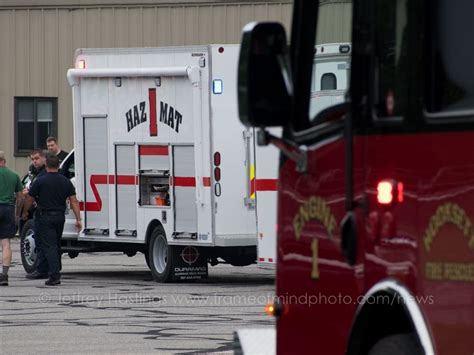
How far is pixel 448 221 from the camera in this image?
197 inches

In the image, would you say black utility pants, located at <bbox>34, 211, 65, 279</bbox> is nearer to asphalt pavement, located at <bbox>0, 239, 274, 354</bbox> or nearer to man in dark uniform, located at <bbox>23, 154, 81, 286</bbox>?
man in dark uniform, located at <bbox>23, 154, 81, 286</bbox>

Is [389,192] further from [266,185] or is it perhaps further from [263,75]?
[266,185]

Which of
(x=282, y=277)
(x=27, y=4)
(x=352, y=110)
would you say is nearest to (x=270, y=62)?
(x=352, y=110)

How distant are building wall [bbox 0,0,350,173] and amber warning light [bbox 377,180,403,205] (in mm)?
30986

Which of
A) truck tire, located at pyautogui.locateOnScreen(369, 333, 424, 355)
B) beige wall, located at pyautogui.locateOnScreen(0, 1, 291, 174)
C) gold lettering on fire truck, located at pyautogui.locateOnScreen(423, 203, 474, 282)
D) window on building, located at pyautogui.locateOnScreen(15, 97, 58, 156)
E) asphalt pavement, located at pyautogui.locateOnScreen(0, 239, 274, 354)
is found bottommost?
asphalt pavement, located at pyautogui.locateOnScreen(0, 239, 274, 354)

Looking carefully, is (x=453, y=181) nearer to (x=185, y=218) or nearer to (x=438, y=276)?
(x=438, y=276)

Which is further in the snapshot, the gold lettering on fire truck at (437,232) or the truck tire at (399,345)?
the truck tire at (399,345)

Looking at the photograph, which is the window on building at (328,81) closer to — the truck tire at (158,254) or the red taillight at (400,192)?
the red taillight at (400,192)

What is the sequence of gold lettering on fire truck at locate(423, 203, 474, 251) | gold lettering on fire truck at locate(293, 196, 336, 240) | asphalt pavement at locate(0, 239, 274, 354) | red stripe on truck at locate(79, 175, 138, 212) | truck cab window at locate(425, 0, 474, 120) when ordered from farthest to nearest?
1. red stripe on truck at locate(79, 175, 138, 212)
2. asphalt pavement at locate(0, 239, 274, 354)
3. gold lettering on fire truck at locate(293, 196, 336, 240)
4. truck cab window at locate(425, 0, 474, 120)
5. gold lettering on fire truck at locate(423, 203, 474, 251)

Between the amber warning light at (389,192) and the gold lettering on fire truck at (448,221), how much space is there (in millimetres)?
232

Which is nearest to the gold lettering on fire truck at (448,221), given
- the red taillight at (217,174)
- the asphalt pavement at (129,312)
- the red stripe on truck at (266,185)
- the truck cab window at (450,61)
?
the truck cab window at (450,61)

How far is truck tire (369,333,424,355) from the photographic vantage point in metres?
5.41

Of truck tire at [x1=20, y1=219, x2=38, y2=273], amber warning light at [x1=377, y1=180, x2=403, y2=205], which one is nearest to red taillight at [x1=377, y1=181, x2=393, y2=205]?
amber warning light at [x1=377, y1=180, x2=403, y2=205]

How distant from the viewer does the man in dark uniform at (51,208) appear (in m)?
19.7
